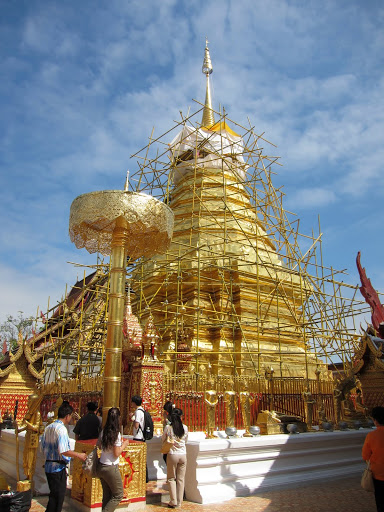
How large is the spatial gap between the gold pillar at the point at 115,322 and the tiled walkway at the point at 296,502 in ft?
4.74

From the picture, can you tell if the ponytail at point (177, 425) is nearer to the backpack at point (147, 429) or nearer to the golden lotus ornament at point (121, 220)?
the backpack at point (147, 429)

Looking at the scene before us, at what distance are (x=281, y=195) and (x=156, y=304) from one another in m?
6.71

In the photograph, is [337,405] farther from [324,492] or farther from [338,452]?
[324,492]

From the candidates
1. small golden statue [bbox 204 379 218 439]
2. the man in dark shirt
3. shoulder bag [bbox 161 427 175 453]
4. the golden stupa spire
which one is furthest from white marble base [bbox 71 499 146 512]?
the golden stupa spire

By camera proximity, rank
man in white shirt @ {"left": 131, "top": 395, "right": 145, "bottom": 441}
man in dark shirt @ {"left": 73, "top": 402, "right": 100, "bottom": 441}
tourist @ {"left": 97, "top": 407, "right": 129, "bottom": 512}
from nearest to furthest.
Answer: tourist @ {"left": 97, "top": 407, "right": 129, "bottom": 512}
man in dark shirt @ {"left": 73, "top": 402, "right": 100, "bottom": 441}
man in white shirt @ {"left": 131, "top": 395, "right": 145, "bottom": 441}

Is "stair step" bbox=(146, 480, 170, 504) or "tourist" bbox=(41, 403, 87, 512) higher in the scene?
"tourist" bbox=(41, 403, 87, 512)

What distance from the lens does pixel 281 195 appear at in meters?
18.3

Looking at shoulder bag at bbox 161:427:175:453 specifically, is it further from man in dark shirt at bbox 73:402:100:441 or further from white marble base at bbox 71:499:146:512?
man in dark shirt at bbox 73:402:100:441

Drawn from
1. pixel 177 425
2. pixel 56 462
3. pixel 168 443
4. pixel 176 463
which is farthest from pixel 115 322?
pixel 176 463

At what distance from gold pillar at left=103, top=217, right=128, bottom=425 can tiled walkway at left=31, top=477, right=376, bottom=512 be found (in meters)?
1.44

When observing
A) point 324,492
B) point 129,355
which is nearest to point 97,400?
point 129,355

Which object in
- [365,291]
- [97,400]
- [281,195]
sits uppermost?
[281,195]

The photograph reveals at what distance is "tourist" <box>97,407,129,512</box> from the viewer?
4.38m

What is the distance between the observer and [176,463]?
5.55 m
